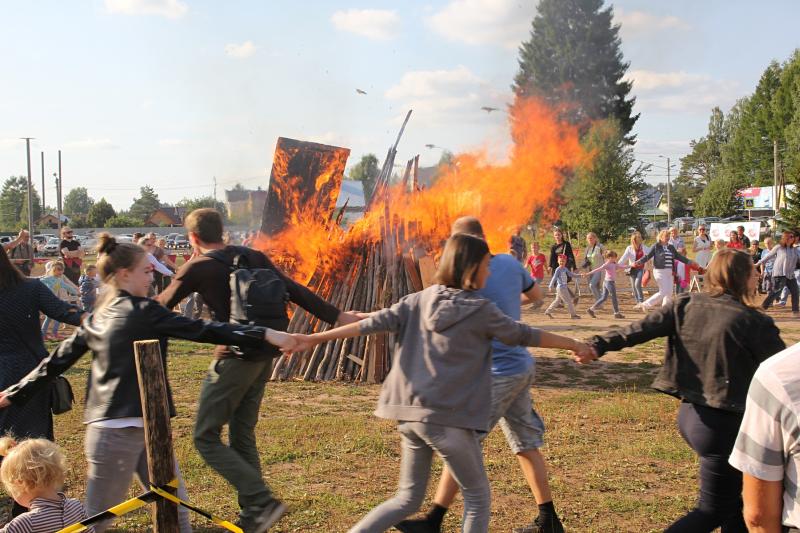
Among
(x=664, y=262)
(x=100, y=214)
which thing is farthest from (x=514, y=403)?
(x=100, y=214)

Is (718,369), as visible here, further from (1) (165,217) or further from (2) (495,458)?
(1) (165,217)

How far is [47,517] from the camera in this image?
3424mm

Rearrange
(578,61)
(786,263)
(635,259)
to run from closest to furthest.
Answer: (786,263) < (635,259) < (578,61)

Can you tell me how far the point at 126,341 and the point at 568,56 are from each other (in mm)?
50452

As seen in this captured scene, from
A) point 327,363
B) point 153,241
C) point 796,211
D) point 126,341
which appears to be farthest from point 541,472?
point 796,211

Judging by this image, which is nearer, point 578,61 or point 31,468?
point 31,468

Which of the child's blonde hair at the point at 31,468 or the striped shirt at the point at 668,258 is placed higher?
the striped shirt at the point at 668,258

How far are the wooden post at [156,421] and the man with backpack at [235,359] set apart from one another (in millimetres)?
701

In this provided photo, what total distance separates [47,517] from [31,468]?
243 millimetres

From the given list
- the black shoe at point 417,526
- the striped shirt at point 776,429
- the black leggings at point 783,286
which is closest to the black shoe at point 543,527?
the black shoe at point 417,526

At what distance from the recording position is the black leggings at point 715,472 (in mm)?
3535

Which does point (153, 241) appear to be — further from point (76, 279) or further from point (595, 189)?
point (595, 189)

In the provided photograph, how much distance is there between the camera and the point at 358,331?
3811mm

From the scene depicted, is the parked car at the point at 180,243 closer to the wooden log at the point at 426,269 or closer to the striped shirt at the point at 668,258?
the striped shirt at the point at 668,258
